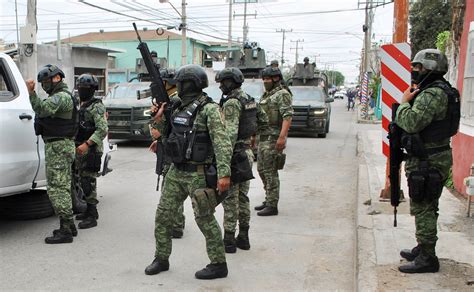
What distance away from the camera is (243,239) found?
16.0ft

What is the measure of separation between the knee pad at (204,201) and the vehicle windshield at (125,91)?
10.4 meters

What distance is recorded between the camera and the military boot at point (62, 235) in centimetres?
491

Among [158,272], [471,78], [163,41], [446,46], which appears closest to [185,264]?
[158,272]

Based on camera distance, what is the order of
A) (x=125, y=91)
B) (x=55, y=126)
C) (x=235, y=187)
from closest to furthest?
(x=235, y=187) → (x=55, y=126) → (x=125, y=91)

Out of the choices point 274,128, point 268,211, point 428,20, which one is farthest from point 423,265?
point 428,20

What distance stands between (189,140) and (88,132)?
85.0 inches

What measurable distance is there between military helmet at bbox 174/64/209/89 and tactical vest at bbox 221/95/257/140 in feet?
2.34

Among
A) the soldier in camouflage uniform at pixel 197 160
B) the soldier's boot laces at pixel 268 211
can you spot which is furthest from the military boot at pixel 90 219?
the soldier's boot laces at pixel 268 211

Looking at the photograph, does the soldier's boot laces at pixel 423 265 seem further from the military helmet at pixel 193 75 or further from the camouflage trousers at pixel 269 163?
the camouflage trousers at pixel 269 163

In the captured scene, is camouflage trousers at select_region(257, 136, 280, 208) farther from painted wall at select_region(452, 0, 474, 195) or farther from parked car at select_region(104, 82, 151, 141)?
parked car at select_region(104, 82, 151, 141)

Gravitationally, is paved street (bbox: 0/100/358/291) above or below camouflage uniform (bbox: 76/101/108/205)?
below

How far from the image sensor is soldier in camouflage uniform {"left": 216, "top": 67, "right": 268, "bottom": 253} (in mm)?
4469

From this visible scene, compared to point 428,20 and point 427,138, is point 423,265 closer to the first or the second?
point 427,138

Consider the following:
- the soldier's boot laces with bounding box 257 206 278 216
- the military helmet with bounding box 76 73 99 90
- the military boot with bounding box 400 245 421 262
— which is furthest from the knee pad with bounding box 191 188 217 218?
the soldier's boot laces with bounding box 257 206 278 216
